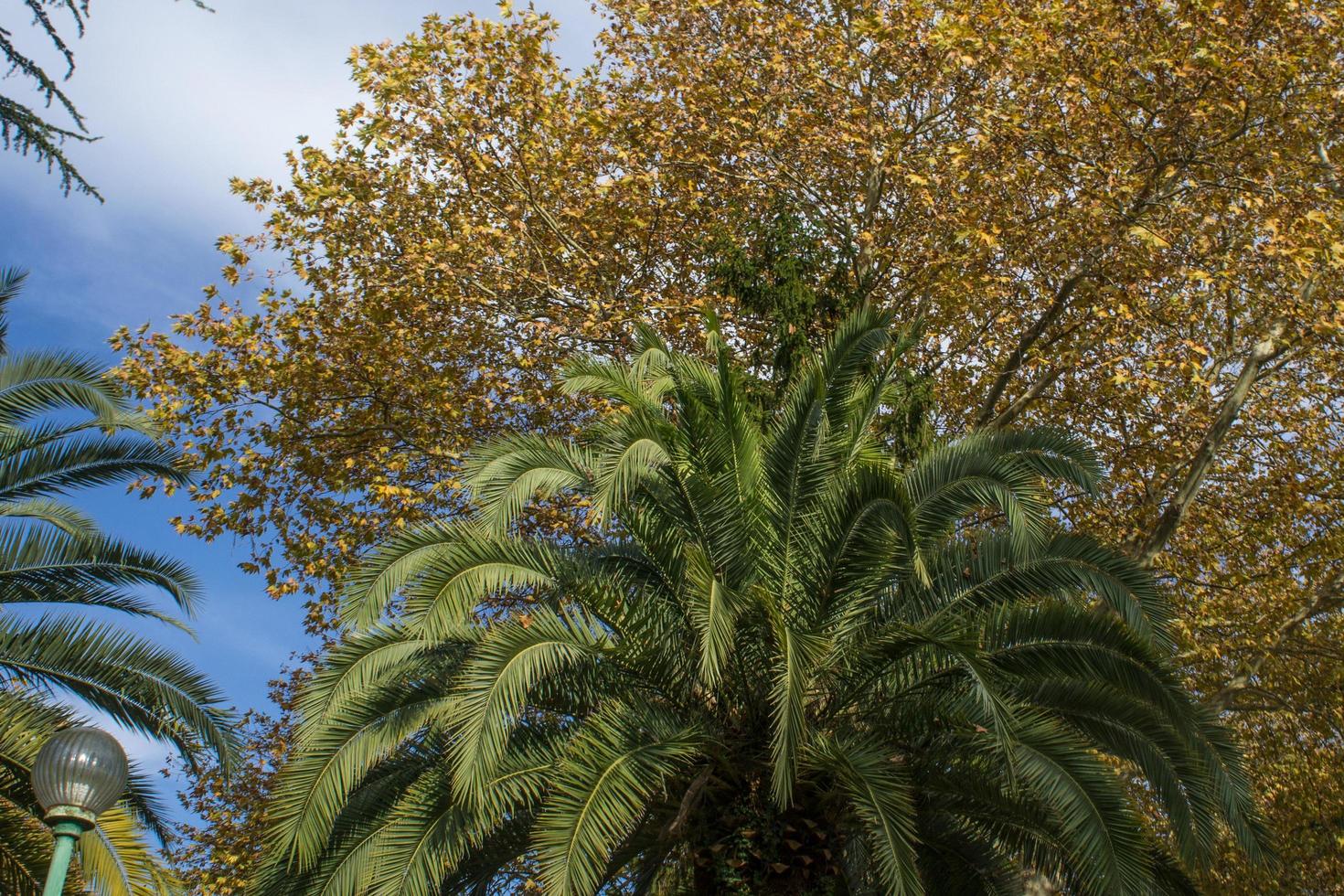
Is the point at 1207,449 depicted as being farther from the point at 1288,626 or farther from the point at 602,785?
the point at 602,785

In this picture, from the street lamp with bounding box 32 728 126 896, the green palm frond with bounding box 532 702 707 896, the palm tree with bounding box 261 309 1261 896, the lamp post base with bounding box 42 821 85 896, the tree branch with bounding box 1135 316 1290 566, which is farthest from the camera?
the tree branch with bounding box 1135 316 1290 566

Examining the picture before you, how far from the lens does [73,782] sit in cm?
668

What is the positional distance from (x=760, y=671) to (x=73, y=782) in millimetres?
4707

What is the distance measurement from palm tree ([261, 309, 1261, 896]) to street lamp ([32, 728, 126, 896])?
209 centimetres

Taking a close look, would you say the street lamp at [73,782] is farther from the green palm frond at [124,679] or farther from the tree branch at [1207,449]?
the tree branch at [1207,449]

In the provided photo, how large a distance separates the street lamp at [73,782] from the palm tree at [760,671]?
2090 mm

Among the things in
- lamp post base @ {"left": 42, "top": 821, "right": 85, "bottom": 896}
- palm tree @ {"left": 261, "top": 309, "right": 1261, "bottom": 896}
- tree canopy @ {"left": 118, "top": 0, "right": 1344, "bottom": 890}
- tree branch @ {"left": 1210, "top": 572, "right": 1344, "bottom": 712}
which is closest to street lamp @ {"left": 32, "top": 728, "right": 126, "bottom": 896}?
lamp post base @ {"left": 42, "top": 821, "right": 85, "bottom": 896}

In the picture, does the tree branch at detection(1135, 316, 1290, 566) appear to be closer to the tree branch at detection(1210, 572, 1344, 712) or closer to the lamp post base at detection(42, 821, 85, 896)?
the tree branch at detection(1210, 572, 1344, 712)

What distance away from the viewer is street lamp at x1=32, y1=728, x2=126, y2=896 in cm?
666

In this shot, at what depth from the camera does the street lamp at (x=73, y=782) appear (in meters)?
6.66

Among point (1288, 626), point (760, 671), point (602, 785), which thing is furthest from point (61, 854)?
point (1288, 626)

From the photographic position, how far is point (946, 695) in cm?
938

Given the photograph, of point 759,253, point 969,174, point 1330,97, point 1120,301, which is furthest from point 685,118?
point 1330,97

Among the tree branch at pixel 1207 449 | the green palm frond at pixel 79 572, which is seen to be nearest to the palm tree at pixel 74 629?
the green palm frond at pixel 79 572
